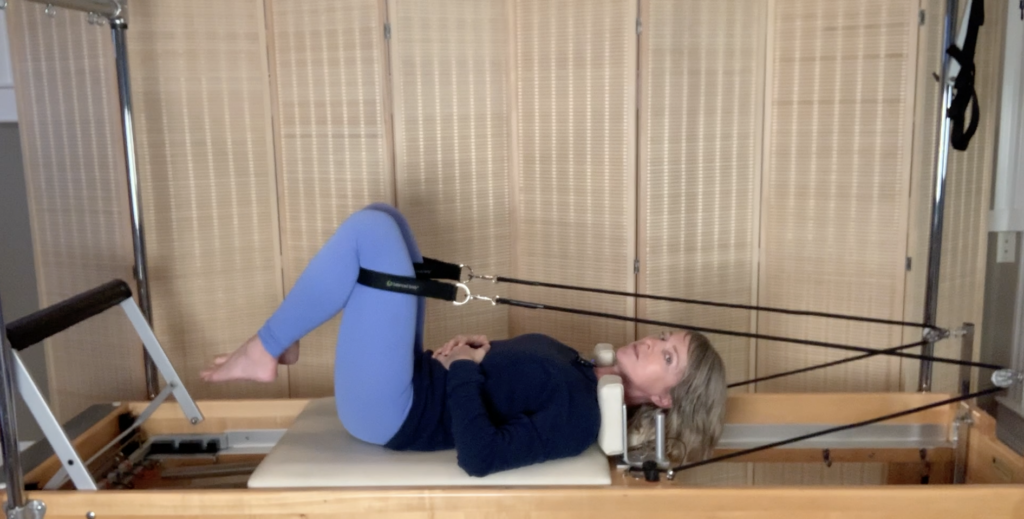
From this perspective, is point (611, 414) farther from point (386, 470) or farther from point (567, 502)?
point (386, 470)

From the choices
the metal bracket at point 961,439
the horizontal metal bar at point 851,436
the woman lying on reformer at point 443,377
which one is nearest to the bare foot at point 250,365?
the woman lying on reformer at point 443,377

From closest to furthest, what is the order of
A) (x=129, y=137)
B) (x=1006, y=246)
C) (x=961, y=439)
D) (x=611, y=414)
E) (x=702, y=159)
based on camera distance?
(x=611, y=414) < (x=961, y=439) < (x=129, y=137) < (x=702, y=159) < (x=1006, y=246)

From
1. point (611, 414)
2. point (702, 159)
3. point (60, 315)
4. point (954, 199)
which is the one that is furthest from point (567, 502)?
point (954, 199)

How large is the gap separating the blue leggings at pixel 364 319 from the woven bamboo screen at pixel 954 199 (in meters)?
1.81

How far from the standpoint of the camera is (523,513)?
1.71 m

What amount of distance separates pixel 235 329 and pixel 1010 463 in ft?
7.66

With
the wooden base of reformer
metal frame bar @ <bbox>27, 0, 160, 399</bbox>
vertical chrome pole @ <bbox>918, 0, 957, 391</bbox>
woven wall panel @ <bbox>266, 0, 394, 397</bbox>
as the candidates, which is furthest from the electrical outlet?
metal frame bar @ <bbox>27, 0, 160, 399</bbox>

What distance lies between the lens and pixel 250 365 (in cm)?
192

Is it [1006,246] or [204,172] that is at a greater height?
[204,172]

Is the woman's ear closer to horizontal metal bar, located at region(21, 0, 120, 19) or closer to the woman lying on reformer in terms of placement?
the woman lying on reformer

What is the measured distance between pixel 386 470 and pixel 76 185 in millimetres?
1673

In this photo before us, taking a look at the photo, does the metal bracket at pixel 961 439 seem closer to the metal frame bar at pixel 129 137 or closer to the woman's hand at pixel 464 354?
the woman's hand at pixel 464 354

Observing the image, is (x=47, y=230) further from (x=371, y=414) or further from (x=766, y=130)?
(x=766, y=130)

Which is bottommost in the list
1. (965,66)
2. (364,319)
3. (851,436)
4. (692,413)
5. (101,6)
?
(851,436)
